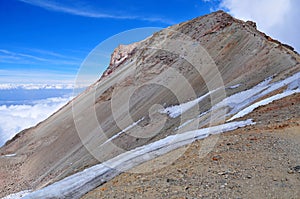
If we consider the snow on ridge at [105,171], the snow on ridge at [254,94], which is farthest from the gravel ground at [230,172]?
the snow on ridge at [254,94]

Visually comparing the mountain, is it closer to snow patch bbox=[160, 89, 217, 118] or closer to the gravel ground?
the gravel ground

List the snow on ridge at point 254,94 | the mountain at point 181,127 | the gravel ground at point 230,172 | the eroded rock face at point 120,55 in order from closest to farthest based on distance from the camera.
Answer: the gravel ground at point 230,172 → the mountain at point 181,127 → the snow on ridge at point 254,94 → the eroded rock face at point 120,55

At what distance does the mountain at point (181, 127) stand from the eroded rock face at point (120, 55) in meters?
0.28

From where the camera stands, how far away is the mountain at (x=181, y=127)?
23.4 ft

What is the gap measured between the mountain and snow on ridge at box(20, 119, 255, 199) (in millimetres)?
38

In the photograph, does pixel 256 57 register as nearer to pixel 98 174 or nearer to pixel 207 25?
pixel 207 25

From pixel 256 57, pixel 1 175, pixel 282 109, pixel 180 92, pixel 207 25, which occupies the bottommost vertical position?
pixel 1 175

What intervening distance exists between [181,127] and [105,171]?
9184 millimetres

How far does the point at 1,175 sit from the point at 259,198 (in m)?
32.2

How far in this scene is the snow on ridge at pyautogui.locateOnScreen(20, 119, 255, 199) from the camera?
26.5ft

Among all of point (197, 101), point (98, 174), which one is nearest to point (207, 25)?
point (197, 101)

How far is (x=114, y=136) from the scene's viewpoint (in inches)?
945

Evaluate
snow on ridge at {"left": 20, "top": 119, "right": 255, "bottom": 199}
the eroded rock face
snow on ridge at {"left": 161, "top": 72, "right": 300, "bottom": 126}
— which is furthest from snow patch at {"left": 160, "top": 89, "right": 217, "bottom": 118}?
the eroded rock face

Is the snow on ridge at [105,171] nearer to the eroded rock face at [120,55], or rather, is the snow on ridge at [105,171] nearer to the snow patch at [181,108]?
the snow patch at [181,108]
